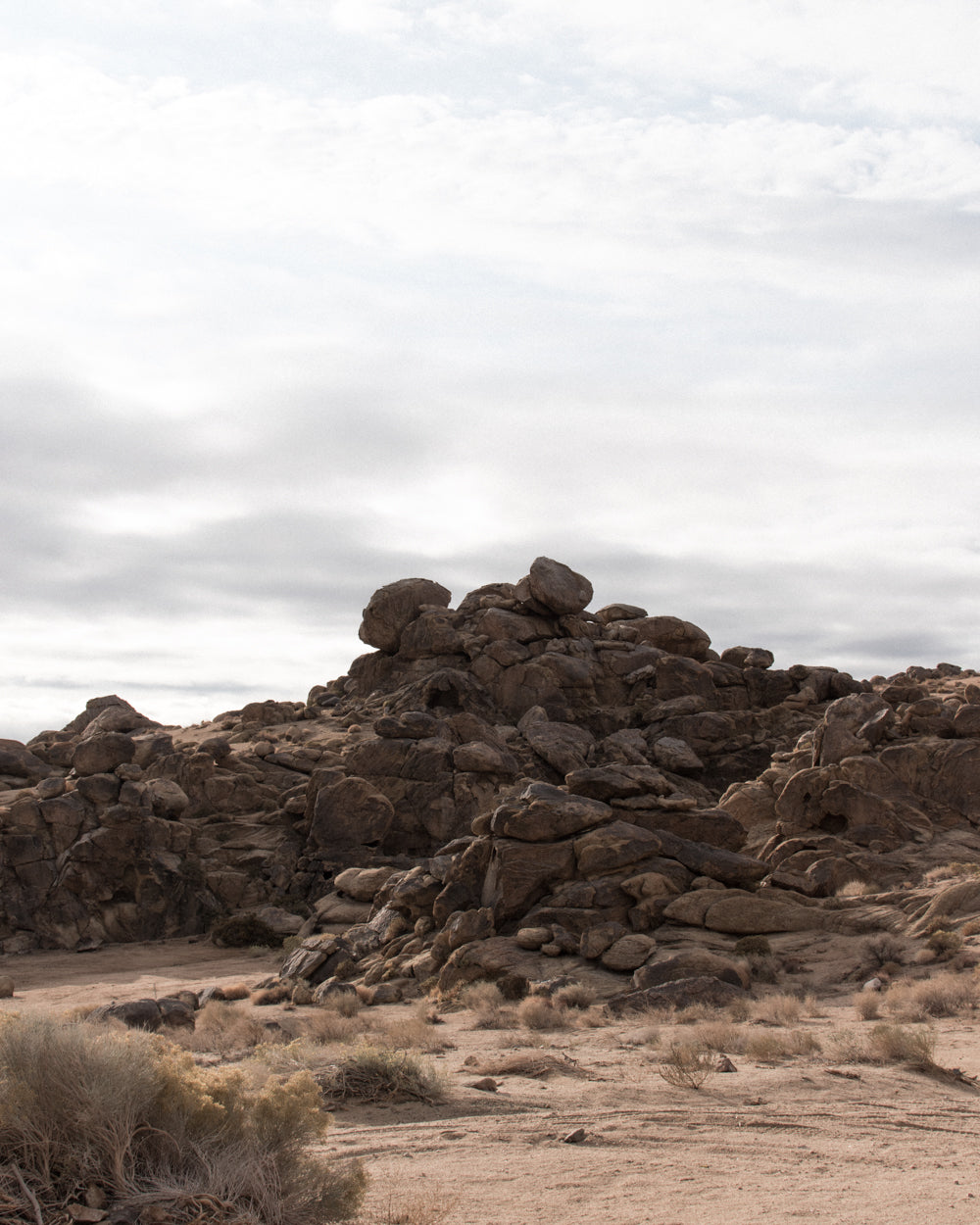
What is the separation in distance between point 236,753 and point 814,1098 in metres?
41.8

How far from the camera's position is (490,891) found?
84.6 ft

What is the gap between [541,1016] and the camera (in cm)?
1777

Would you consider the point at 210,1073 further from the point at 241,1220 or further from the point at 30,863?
the point at 30,863

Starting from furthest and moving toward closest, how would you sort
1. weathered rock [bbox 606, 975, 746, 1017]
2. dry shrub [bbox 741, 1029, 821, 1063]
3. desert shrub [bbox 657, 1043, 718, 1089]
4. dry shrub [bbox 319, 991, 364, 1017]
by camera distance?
dry shrub [bbox 319, 991, 364, 1017], weathered rock [bbox 606, 975, 746, 1017], dry shrub [bbox 741, 1029, 821, 1063], desert shrub [bbox 657, 1043, 718, 1089]

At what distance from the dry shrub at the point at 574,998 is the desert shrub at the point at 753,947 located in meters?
4.23

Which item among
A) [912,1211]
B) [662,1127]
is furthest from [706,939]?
[912,1211]

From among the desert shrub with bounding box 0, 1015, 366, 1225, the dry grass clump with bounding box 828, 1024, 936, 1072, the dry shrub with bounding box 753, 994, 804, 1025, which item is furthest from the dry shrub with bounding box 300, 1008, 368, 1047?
the desert shrub with bounding box 0, 1015, 366, 1225

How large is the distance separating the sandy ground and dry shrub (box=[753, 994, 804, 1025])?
2621mm

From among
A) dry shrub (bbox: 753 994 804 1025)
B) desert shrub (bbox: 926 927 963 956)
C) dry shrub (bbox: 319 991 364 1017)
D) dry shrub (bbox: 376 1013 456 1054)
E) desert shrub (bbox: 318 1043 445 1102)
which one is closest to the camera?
desert shrub (bbox: 318 1043 445 1102)

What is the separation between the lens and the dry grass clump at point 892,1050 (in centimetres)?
1298

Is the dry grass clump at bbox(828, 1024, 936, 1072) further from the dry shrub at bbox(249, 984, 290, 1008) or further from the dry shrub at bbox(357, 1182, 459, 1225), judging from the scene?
the dry shrub at bbox(249, 984, 290, 1008)

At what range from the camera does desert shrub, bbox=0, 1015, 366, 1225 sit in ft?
20.6

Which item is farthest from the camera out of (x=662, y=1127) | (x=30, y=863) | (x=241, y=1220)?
(x=30, y=863)

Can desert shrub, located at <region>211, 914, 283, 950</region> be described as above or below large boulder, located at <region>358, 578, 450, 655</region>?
below
